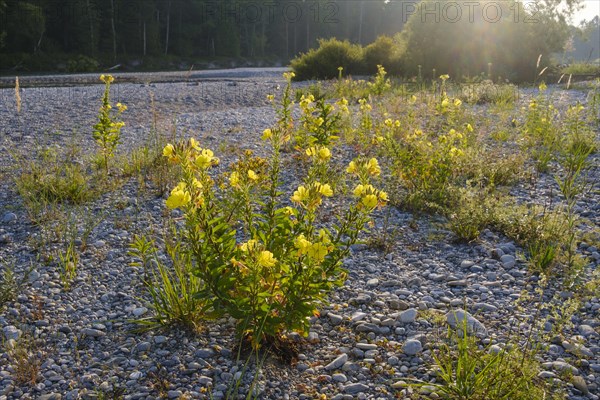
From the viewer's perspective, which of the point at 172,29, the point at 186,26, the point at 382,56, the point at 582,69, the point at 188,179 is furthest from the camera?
the point at 172,29

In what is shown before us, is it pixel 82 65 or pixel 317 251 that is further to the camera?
pixel 82 65

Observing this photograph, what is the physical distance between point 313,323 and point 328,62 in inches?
702

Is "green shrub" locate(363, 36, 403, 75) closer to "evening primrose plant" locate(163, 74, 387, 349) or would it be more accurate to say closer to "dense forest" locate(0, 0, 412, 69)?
"evening primrose plant" locate(163, 74, 387, 349)

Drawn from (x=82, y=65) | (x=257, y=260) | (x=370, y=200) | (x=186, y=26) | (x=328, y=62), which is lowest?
(x=257, y=260)

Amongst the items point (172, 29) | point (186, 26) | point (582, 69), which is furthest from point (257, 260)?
point (172, 29)

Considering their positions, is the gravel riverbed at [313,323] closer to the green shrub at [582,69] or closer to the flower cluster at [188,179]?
the flower cluster at [188,179]

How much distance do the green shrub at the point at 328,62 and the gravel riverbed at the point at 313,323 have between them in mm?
15551

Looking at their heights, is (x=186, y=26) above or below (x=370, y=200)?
above

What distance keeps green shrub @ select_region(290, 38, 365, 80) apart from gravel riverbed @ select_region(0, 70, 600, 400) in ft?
51.0

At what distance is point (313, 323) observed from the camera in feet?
10.0

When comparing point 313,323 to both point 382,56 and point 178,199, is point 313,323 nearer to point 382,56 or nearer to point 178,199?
point 178,199

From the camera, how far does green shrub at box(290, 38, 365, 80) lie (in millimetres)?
19391

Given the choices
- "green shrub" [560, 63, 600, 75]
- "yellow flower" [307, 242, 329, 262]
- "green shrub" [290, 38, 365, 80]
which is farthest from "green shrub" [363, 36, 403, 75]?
"yellow flower" [307, 242, 329, 262]

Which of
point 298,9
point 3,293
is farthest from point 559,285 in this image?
point 298,9
